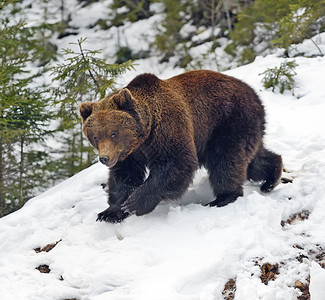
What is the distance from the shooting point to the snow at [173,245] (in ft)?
11.4

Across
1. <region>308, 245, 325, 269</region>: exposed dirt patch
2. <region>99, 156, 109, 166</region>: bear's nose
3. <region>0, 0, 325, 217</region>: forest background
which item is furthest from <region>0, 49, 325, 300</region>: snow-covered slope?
<region>0, 0, 325, 217</region>: forest background

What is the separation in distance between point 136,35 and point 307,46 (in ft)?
48.9

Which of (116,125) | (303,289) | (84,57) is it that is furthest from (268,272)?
(84,57)

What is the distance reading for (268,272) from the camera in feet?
11.9

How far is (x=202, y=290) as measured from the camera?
337cm

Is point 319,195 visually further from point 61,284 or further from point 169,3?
point 169,3

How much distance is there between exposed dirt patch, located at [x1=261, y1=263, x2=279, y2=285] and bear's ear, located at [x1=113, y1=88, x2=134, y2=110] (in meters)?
2.20

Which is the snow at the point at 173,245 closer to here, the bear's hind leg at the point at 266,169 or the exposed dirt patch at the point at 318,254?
the exposed dirt patch at the point at 318,254

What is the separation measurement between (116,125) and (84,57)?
3958 millimetres

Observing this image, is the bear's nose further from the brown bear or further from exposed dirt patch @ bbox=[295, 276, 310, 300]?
exposed dirt patch @ bbox=[295, 276, 310, 300]

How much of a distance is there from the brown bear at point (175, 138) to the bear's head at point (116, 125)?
0.01 m

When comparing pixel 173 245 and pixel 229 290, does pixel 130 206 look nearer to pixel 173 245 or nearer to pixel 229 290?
pixel 173 245

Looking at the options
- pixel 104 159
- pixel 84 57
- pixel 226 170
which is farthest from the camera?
pixel 84 57

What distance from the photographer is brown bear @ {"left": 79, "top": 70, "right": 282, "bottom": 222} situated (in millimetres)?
→ 4469
